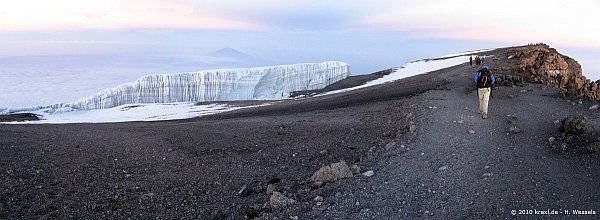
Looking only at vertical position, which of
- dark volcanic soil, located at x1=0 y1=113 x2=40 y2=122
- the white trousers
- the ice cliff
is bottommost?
dark volcanic soil, located at x1=0 y1=113 x2=40 y2=122

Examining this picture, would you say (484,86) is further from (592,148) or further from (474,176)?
(474,176)

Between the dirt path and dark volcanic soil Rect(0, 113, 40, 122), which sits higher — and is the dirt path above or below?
below

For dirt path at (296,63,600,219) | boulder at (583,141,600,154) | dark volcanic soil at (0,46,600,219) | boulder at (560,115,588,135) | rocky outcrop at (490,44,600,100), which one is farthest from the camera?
rocky outcrop at (490,44,600,100)

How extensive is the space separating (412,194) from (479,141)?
145 inches

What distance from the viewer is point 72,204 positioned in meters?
7.75

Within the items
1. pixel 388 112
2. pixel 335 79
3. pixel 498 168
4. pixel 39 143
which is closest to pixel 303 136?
pixel 388 112

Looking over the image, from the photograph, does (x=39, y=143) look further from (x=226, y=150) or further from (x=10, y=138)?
(x=226, y=150)

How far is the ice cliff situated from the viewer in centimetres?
4541

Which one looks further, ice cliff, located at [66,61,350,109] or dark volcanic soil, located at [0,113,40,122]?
ice cliff, located at [66,61,350,109]

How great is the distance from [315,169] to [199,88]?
40.4 m

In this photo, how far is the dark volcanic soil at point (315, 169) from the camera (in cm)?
643

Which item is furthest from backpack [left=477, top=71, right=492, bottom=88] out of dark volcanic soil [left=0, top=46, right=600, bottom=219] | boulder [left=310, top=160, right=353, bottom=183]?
boulder [left=310, top=160, right=353, bottom=183]

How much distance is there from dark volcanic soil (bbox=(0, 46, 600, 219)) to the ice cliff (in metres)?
32.3

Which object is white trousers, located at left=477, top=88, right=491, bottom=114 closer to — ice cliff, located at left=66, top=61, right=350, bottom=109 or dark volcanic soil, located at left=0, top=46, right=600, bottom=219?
dark volcanic soil, located at left=0, top=46, right=600, bottom=219
